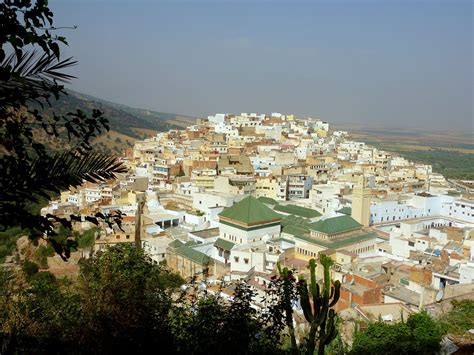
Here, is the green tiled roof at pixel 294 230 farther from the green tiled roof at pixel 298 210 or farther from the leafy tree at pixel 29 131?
the leafy tree at pixel 29 131

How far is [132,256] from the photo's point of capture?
5.73 metres

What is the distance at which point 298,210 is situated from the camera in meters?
23.9

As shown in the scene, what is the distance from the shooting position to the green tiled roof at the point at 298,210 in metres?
23.4

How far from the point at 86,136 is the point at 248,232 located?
17.1 metres

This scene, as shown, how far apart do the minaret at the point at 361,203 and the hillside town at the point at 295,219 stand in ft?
0.20

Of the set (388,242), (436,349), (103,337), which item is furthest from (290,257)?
(103,337)

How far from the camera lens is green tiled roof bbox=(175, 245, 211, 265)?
1827 centimetres

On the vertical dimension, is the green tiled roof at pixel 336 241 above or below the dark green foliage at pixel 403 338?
below

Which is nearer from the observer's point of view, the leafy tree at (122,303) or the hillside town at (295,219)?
the leafy tree at (122,303)

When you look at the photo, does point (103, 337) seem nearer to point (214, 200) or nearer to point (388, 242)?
point (388, 242)

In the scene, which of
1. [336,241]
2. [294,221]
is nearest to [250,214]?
[294,221]

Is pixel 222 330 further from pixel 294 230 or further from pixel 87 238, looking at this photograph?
pixel 87 238

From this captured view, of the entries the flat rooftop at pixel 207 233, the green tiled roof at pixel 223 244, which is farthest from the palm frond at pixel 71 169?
the flat rooftop at pixel 207 233

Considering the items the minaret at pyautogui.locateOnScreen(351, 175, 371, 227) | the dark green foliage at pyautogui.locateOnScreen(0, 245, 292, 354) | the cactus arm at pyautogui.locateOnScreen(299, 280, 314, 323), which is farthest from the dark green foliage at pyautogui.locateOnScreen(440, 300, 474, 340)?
the minaret at pyautogui.locateOnScreen(351, 175, 371, 227)
